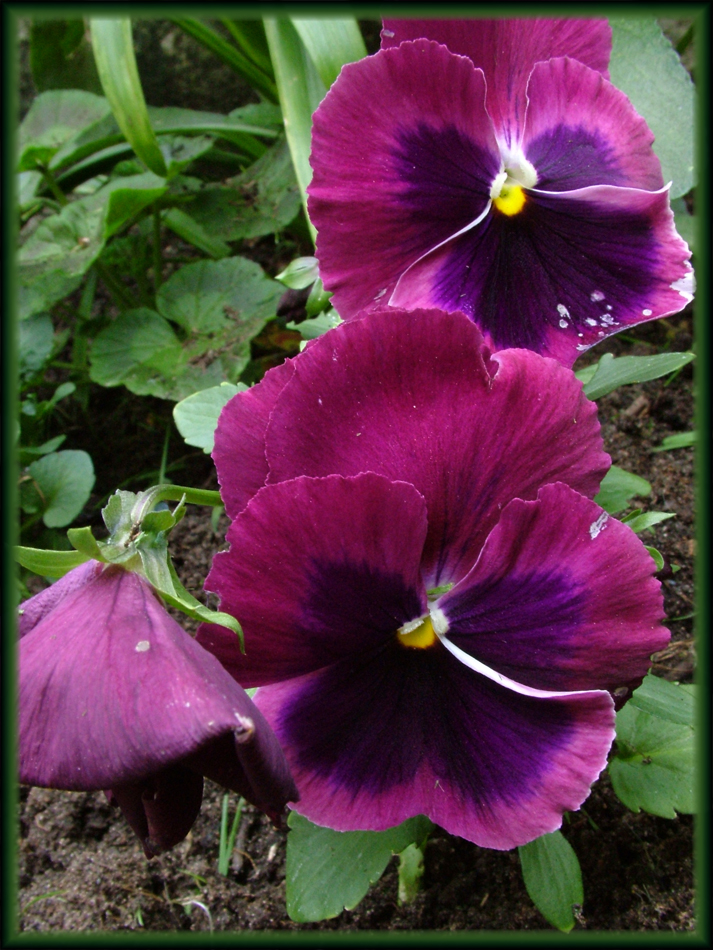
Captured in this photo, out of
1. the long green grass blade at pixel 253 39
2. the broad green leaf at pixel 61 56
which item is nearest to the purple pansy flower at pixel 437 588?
the long green grass blade at pixel 253 39

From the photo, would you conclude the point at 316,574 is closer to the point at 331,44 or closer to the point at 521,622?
the point at 521,622

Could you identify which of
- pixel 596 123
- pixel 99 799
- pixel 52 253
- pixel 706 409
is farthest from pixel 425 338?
pixel 52 253

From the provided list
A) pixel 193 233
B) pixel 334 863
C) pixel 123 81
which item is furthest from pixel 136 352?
pixel 334 863

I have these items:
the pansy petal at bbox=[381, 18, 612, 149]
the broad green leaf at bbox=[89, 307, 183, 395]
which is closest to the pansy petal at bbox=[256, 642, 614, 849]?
the pansy petal at bbox=[381, 18, 612, 149]

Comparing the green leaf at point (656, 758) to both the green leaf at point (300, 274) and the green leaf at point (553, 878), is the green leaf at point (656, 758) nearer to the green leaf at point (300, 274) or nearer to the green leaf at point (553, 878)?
the green leaf at point (553, 878)

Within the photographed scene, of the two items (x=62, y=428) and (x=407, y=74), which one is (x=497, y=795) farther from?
(x=62, y=428)

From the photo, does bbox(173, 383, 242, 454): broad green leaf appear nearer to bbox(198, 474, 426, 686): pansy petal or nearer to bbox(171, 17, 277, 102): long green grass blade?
bbox(198, 474, 426, 686): pansy petal

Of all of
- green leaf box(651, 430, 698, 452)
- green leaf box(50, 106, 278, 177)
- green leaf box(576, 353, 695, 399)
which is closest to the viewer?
green leaf box(576, 353, 695, 399)

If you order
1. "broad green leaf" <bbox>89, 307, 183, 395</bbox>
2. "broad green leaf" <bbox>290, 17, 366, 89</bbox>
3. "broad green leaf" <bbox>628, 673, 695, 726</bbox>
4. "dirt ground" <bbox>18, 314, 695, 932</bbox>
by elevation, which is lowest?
"dirt ground" <bbox>18, 314, 695, 932</bbox>
